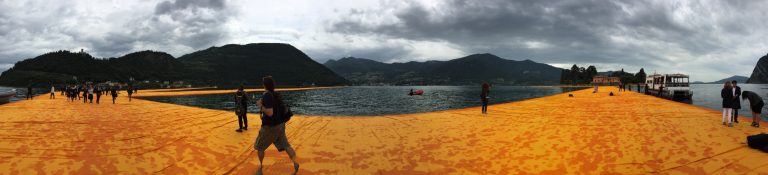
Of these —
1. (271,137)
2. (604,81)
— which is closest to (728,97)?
(271,137)

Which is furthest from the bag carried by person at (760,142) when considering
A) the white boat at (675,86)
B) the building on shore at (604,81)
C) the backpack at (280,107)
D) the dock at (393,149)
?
the building on shore at (604,81)

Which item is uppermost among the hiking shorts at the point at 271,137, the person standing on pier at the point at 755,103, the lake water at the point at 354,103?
the person standing on pier at the point at 755,103

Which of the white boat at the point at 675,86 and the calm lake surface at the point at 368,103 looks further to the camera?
the white boat at the point at 675,86

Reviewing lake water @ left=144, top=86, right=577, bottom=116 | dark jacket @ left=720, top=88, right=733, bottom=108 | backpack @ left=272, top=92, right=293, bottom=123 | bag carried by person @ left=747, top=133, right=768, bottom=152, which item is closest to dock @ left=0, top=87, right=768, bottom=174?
bag carried by person @ left=747, top=133, right=768, bottom=152

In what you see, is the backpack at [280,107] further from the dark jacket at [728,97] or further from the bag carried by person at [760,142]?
the dark jacket at [728,97]

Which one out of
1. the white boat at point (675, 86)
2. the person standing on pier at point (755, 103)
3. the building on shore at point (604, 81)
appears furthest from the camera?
the building on shore at point (604, 81)

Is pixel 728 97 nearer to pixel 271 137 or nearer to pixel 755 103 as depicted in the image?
pixel 755 103

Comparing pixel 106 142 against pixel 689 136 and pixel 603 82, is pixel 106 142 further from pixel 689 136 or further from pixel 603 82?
pixel 603 82

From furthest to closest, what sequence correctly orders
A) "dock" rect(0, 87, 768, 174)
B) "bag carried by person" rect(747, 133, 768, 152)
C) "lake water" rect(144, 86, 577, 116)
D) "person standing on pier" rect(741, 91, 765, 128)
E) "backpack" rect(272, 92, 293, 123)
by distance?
"lake water" rect(144, 86, 577, 116) → "person standing on pier" rect(741, 91, 765, 128) → "bag carried by person" rect(747, 133, 768, 152) → "dock" rect(0, 87, 768, 174) → "backpack" rect(272, 92, 293, 123)

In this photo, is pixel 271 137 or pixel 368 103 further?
pixel 368 103

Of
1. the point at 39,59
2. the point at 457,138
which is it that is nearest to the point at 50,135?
the point at 457,138

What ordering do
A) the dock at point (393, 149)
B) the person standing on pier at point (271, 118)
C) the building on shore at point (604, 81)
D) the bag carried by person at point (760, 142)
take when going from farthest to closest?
the building on shore at point (604, 81)
the bag carried by person at point (760, 142)
the dock at point (393, 149)
the person standing on pier at point (271, 118)

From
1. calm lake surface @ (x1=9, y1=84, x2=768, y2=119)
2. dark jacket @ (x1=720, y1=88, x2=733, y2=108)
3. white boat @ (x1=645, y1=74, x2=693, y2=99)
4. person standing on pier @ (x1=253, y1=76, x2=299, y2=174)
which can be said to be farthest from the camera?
white boat @ (x1=645, y1=74, x2=693, y2=99)

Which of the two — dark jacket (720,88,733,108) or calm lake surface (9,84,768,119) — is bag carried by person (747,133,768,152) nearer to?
dark jacket (720,88,733,108)
